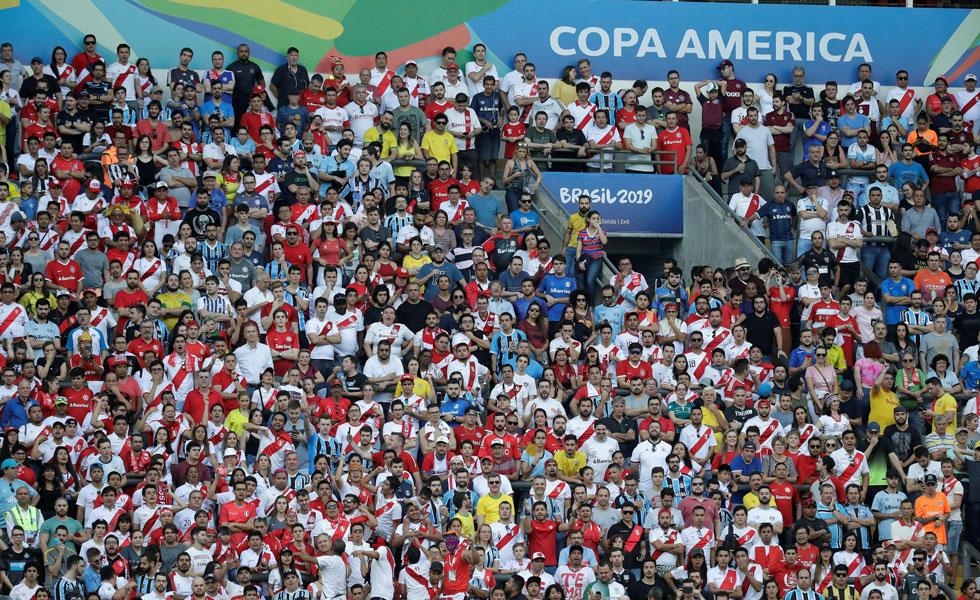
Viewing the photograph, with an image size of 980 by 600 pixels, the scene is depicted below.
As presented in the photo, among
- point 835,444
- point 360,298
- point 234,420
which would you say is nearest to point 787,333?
point 835,444

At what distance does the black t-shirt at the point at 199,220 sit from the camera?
20.7m

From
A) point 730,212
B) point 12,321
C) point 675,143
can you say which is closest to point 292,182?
point 12,321

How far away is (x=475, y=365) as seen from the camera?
19359mm

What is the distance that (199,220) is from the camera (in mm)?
20703

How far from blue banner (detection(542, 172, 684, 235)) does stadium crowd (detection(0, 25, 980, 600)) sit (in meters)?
0.47

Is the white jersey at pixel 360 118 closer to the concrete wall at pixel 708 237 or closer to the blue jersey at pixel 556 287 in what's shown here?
the blue jersey at pixel 556 287

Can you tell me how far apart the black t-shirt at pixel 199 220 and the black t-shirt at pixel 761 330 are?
695cm

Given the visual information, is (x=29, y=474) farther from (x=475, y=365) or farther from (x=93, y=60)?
(x=93, y=60)

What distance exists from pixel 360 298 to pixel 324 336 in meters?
0.83

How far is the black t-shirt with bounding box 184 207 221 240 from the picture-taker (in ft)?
67.9

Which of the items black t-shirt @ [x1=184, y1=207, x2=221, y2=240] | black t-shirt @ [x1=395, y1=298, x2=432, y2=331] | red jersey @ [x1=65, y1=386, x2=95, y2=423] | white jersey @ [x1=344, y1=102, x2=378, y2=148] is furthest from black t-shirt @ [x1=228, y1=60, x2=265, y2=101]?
red jersey @ [x1=65, y1=386, x2=95, y2=423]

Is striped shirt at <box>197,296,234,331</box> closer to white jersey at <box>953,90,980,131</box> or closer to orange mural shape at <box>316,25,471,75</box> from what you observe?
orange mural shape at <box>316,25,471,75</box>

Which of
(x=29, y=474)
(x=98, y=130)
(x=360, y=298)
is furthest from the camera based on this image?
(x=98, y=130)

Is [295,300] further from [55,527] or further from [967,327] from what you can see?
[967,327]
